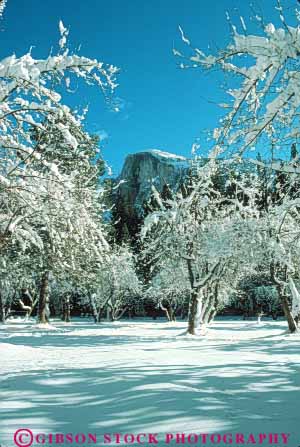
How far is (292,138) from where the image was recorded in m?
5.35

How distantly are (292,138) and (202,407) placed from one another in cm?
364

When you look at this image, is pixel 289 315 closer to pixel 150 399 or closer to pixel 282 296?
pixel 282 296

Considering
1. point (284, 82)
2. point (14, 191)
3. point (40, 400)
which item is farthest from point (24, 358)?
point (284, 82)

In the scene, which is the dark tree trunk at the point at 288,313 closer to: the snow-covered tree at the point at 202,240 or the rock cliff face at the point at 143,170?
the snow-covered tree at the point at 202,240

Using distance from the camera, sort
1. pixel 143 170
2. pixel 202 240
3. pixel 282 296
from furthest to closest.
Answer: pixel 143 170
pixel 202 240
pixel 282 296

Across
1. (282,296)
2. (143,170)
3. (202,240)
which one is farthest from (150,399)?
(143,170)

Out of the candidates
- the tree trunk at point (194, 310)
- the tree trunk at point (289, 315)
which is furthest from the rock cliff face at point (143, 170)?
the tree trunk at point (289, 315)

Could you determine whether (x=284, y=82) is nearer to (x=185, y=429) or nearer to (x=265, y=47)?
(x=265, y=47)

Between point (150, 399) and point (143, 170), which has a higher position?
point (143, 170)

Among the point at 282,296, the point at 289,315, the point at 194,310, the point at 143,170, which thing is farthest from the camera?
the point at 143,170

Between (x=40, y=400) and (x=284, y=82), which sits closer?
(x=40, y=400)

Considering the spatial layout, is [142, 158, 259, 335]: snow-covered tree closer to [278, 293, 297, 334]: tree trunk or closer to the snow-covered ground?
[278, 293, 297, 334]: tree trunk

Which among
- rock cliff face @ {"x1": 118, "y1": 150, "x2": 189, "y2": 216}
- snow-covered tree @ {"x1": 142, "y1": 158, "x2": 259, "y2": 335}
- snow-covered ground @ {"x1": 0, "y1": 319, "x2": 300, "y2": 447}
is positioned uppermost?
rock cliff face @ {"x1": 118, "y1": 150, "x2": 189, "y2": 216}

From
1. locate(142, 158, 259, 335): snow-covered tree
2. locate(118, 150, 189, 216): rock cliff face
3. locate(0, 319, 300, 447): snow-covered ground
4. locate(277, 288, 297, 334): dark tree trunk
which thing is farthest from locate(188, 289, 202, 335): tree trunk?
locate(118, 150, 189, 216): rock cliff face
